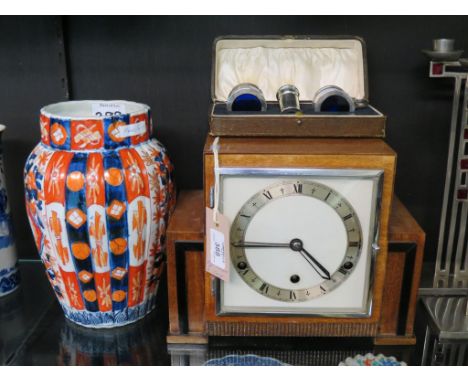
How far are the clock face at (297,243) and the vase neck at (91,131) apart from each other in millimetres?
304

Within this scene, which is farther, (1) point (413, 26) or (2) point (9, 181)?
(2) point (9, 181)

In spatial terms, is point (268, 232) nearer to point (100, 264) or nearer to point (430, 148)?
point (100, 264)

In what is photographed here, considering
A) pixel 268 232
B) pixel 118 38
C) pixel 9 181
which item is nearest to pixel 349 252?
pixel 268 232

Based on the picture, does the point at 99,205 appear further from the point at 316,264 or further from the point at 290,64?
the point at 290,64

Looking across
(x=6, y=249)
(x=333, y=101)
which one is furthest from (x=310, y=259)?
(x=6, y=249)

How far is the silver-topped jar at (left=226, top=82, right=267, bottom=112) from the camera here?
3.70 ft

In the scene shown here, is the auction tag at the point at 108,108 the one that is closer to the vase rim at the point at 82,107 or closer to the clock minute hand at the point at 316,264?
the vase rim at the point at 82,107

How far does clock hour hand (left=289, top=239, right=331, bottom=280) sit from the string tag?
131 mm

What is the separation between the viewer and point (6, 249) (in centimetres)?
135

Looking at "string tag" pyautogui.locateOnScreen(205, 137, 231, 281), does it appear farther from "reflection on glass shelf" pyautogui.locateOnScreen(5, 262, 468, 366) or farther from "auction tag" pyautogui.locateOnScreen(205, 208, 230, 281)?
"reflection on glass shelf" pyautogui.locateOnScreen(5, 262, 468, 366)

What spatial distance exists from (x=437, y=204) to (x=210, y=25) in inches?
30.8

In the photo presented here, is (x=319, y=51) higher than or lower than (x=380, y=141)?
higher

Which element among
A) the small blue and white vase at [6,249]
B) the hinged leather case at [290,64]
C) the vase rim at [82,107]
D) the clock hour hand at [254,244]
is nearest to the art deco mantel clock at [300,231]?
the clock hour hand at [254,244]

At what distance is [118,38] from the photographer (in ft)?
4.51
